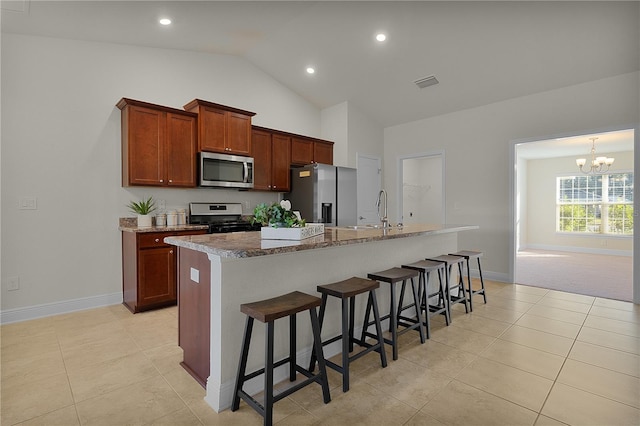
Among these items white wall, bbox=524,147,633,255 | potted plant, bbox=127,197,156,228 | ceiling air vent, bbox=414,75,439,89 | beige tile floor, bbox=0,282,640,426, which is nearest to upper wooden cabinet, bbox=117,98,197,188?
potted plant, bbox=127,197,156,228

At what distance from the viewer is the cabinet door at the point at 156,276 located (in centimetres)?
350

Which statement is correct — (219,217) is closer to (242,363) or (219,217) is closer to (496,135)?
(242,363)

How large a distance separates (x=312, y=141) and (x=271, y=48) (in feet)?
5.08

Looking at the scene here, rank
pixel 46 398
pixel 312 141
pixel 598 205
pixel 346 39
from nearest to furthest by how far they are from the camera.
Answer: pixel 46 398 → pixel 346 39 → pixel 312 141 → pixel 598 205

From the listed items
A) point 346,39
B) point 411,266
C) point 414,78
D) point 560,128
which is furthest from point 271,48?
point 560,128

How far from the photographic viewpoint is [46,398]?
195 cm

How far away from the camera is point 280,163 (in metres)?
5.13

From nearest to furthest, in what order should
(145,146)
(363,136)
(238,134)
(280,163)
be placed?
(145,146) < (238,134) < (280,163) < (363,136)

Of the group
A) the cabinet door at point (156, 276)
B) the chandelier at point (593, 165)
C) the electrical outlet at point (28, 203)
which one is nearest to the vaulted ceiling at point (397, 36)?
the electrical outlet at point (28, 203)

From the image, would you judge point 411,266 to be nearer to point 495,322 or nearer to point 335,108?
point 495,322

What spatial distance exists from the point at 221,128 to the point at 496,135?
402 cm

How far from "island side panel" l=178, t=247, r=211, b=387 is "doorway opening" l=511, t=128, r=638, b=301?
5.34 metres

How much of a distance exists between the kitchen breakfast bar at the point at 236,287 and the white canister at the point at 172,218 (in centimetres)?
192

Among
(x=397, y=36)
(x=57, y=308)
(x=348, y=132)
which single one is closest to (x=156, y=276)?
Result: (x=57, y=308)
